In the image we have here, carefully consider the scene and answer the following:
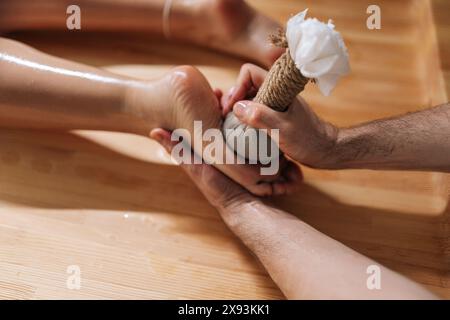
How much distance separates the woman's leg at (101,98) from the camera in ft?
3.41

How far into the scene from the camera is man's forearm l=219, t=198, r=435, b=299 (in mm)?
845

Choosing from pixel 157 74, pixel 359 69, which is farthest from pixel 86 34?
pixel 359 69

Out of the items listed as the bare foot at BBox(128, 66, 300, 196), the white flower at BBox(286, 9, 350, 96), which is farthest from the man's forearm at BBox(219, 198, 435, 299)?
the white flower at BBox(286, 9, 350, 96)

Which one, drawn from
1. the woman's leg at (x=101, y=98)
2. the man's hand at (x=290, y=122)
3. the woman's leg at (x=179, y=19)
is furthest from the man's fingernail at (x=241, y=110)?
the woman's leg at (x=179, y=19)

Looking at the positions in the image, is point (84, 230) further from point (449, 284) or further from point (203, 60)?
point (449, 284)

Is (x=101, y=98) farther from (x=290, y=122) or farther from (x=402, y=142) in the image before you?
(x=402, y=142)

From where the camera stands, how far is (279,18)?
5.08 ft

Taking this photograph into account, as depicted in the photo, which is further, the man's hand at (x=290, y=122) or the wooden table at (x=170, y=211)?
the wooden table at (x=170, y=211)

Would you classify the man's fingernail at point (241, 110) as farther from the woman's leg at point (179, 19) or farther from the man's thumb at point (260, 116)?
the woman's leg at point (179, 19)

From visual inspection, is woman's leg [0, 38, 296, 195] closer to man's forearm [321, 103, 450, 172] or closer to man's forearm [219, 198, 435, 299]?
man's forearm [219, 198, 435, 299]

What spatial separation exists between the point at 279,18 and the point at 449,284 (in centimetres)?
95

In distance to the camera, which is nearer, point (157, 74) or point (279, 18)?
point (157, 74)

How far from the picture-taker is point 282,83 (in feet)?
2.80

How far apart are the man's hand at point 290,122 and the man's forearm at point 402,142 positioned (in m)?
0.03
